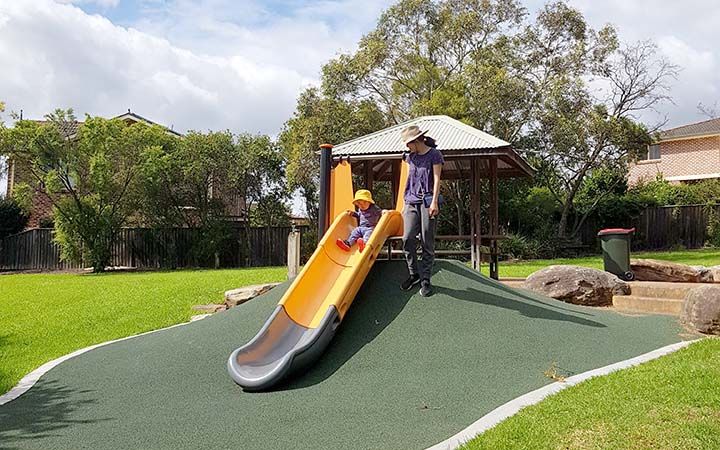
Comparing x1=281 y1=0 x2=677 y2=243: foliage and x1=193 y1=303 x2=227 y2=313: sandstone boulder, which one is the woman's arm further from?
x1=281 y1=0 x2=677 y2=243: foliage

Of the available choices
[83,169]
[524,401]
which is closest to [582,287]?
[524,401]

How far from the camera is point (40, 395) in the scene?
6188 mm

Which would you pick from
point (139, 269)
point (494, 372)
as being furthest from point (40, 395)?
point (139, 269)

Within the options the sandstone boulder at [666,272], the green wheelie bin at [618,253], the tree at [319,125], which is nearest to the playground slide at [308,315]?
the green wheelie bin at [618,253]

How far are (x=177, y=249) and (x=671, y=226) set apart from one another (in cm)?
2053

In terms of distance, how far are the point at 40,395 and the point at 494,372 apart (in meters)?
4.28

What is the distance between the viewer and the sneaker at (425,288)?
7809 mm

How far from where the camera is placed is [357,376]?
19.7 ft

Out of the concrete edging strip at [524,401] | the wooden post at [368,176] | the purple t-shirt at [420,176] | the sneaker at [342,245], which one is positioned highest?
the wooden post at [368,176]

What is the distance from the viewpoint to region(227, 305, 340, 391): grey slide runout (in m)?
5.93

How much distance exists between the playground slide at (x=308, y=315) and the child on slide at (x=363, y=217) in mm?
147

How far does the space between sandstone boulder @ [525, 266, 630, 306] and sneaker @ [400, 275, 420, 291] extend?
313 cm

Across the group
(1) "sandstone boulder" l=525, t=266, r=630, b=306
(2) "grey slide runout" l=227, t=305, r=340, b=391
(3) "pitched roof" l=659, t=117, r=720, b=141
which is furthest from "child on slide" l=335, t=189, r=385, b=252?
(3) "pitched roof" l=659, t=117, r=720, b=141

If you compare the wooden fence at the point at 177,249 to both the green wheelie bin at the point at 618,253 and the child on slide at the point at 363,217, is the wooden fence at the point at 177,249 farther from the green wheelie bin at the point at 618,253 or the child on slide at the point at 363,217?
the child on slide at the point at 363,217
